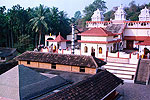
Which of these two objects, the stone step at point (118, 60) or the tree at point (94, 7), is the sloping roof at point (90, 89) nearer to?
the stone step at point (118, 60)

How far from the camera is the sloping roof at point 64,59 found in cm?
1846

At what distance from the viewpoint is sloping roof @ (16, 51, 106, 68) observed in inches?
727

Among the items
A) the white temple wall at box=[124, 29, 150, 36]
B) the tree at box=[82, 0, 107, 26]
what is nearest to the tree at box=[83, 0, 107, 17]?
the tree at box=[82, 0, 107, 26]

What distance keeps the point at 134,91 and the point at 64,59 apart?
719 cm

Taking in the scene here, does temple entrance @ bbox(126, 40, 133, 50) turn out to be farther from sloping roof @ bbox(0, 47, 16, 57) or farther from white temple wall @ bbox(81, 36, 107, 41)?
sloping roof @ bbox(0, 47, 16, 57)

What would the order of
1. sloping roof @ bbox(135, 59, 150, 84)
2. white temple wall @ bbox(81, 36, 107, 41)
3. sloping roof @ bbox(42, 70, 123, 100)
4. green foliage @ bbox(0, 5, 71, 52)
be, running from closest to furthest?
1. sloping roof @ bbox(42, 70, 123, 100)
2. sloping roof @ bbox(135, 59, 150, 84)
3. white temple wall @ bbox(81, 36, 107, 41)
4. green foliage @ bbox(0, 5, 71, 52)

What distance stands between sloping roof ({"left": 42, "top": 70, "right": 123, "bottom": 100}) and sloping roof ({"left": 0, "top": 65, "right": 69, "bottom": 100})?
2.12 metres

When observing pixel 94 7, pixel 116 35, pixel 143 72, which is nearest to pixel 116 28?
pixel 116 35

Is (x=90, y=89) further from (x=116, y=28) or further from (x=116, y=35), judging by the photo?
(x=116, y=28)

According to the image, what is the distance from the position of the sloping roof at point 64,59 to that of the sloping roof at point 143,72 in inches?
179

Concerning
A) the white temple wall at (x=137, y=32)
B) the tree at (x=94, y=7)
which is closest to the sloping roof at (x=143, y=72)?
the white temple wall at (x=137, y=32)

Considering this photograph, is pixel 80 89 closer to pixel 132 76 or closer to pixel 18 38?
pixel 132 76

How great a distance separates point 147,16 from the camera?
1596 inches

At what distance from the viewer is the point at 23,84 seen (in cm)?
1206
